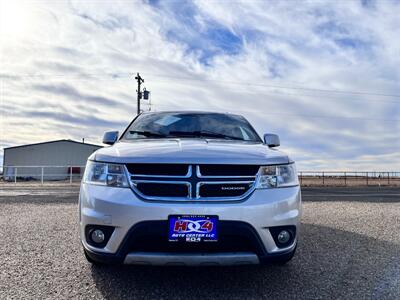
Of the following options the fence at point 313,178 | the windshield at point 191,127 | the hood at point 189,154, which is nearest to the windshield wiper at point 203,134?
the windshield at point 191,127

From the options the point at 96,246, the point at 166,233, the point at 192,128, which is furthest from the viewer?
the point at 192,128

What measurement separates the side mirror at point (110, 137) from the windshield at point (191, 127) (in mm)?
109

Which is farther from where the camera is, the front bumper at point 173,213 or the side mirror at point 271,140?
the side mirror at point 271,140

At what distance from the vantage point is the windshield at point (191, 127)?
427 centimetres

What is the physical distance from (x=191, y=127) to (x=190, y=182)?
5.53 ft

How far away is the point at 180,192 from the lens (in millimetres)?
2871

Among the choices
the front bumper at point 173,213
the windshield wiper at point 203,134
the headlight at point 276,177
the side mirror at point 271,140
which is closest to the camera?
the front bumper at point 173,213

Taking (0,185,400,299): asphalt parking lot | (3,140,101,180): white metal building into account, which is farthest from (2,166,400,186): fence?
(0,185,400,299): asphalt parking lot

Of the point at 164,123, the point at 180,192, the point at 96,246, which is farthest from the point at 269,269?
the point at 164,123

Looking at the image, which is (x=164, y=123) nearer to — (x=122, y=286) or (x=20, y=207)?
(x=122, y=286)

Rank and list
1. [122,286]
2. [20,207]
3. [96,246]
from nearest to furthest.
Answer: [96,246]
[122,286]
[20,207]

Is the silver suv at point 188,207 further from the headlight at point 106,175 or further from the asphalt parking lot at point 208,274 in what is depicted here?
the asphalt parking lot at point 208,274

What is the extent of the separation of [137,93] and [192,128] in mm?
29037

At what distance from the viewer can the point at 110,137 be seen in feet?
14.3
